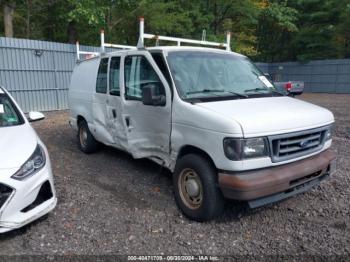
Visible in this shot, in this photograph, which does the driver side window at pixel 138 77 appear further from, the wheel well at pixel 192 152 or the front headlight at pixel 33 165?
the front headlight at pixel 33 165

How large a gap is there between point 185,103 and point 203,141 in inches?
21.9

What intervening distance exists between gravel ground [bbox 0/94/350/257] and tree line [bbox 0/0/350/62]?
1183 cm

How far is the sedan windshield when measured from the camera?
4.34 m

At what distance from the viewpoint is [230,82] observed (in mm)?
4449

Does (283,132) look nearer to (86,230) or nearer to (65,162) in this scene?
(86,230)

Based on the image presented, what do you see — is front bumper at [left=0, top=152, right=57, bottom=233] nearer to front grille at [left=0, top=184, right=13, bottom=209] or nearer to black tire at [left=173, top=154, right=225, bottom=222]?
front grille at [left=0, top=184, right=13, bottom=209]

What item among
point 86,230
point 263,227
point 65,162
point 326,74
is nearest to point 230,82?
point 263,227

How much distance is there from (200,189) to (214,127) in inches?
31.9

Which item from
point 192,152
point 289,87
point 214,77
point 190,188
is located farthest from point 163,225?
point 289,87

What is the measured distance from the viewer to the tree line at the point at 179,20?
1719 cm

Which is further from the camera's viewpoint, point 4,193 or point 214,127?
point 214,127

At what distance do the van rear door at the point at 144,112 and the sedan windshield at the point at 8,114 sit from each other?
1.53 meters

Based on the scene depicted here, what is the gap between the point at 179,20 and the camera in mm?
19766

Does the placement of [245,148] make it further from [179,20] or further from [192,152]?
[179,20]
